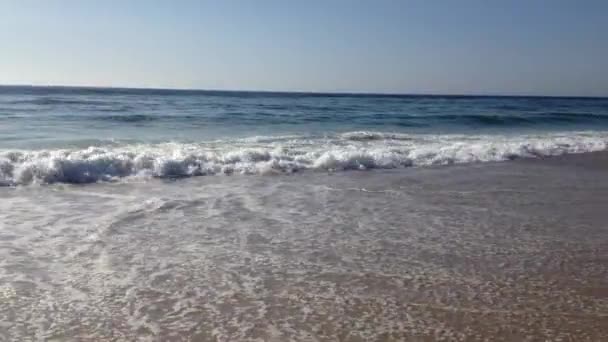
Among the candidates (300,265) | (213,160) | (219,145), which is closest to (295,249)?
(300,265)

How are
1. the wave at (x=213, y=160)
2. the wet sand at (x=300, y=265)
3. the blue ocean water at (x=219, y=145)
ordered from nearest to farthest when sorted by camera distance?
the wet sand at (x=300, y=265) → the wave at (x=213, y=160) → the blue ocean water at (x=219, y=145)

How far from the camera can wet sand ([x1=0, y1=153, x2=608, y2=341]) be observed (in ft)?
13.7

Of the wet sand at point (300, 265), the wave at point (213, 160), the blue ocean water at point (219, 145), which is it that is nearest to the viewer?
the wet sand at point (300, 265)

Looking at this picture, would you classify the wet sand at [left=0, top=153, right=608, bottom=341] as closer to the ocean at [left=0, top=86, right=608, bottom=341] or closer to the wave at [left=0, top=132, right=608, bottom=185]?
the ocean at [left=0, top=86, right=608, bottom=341]

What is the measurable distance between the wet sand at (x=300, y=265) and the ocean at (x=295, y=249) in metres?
0.02

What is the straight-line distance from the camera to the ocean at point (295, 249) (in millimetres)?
4215

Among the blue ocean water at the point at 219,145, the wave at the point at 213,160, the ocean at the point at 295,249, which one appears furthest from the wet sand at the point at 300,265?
the blue ocean water at the point at 219,145

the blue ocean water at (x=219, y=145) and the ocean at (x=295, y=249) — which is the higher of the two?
the blue ocean water at (x=219, y=145)


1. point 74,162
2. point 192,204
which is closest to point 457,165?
point 192,204

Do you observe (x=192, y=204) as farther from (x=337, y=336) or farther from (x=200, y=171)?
(x=337, y=336)

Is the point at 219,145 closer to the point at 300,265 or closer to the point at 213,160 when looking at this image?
the point at 213,160

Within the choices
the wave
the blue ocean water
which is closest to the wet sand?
the wave

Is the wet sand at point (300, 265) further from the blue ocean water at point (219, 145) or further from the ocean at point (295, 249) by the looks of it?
the blue ocean water at point (219, 145)

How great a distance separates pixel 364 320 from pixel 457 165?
389 inches
